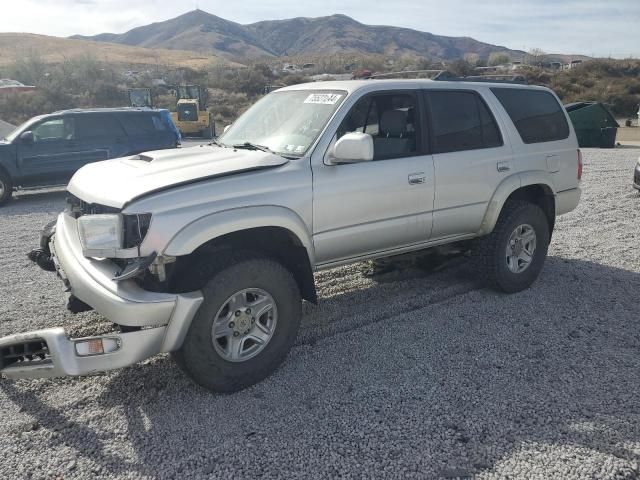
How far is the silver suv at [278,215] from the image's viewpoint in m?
3.14

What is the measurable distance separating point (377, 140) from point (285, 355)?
1819 mm

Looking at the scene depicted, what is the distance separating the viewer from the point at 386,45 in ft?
565

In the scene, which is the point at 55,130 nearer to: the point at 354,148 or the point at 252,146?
the point at 252,146

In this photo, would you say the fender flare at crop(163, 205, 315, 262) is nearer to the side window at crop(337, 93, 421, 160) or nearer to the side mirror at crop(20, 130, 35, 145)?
the side window at crop(337, 93, 421, 160)

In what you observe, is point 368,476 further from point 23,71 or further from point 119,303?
point 23,71

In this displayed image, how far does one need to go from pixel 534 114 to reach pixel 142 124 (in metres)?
8.82

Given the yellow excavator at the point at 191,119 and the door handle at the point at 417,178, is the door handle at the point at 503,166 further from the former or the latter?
the yellow excavator at the point at 191,119

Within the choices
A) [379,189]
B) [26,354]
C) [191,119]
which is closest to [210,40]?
[191,119]

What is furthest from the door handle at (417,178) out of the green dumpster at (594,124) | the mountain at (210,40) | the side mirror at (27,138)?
the mountain at (210,40)

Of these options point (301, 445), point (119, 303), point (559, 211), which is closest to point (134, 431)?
point (119, 303)

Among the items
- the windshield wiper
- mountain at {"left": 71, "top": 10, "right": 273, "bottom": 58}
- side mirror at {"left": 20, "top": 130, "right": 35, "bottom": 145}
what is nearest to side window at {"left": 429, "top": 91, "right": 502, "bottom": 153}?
the windshield wiper

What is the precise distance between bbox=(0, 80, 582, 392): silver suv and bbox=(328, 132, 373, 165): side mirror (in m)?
0.01

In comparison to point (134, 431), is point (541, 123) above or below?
above

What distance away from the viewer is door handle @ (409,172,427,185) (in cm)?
427
